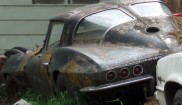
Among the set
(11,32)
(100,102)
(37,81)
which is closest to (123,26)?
(100,102)

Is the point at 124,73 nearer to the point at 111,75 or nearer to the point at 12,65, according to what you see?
the point at 111,75

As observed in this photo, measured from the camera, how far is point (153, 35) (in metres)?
7.73

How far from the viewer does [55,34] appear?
29.3 ft

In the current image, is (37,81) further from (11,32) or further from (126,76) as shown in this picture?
(11,32)

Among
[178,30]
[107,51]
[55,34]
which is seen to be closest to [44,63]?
[55,34]

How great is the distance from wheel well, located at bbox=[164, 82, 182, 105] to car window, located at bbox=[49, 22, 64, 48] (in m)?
2.90

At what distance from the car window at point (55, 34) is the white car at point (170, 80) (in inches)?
107

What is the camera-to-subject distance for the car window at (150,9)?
8477 mm

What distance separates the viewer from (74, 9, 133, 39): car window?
819 cm

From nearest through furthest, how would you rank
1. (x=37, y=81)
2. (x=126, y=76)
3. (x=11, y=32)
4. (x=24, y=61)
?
(x=126, y=76) → (x=37, y=81) → (x=24, y=61) → (x=11, y=32)

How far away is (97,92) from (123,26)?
1.32 metres

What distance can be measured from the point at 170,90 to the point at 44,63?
9.49 ft

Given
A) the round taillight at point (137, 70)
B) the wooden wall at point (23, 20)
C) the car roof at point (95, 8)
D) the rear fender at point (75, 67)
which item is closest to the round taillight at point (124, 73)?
the round taillight at point (137, 70)

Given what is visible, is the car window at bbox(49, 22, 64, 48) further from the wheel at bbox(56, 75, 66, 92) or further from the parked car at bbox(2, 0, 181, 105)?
the wheel at bbox(56, 75, 66, 92)
